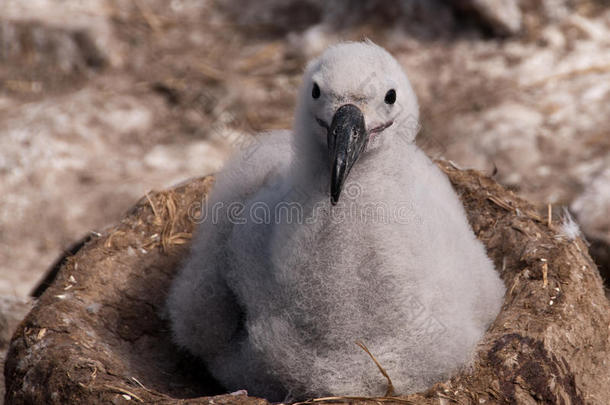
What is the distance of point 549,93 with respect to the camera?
18.3 feet

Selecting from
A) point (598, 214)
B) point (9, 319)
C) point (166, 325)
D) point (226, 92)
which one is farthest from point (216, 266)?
point (226, 92)

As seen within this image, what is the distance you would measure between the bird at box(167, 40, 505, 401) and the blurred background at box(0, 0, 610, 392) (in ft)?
7.07

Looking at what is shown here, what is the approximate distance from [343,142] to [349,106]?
5.7 inches

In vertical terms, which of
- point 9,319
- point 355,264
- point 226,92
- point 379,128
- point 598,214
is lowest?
point 9,319

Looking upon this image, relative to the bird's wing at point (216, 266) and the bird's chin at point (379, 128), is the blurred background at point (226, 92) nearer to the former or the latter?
the bird's wing at point (216, 266)

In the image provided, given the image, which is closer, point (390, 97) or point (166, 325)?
point (390, 97)

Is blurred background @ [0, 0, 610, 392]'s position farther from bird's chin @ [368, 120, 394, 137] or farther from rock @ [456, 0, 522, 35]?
bird's chin @ [368, 120, 394, 137]

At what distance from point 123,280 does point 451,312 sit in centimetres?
158

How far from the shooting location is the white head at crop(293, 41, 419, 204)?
7.32 ft

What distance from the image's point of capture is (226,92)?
234 inches

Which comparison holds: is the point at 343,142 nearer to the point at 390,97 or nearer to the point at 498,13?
the point at 390,97

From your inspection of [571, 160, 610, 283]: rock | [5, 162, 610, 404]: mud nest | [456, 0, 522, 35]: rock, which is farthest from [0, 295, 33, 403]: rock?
[456, 0, 522, 35]: rock

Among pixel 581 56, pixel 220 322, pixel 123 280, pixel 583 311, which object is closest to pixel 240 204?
pixel 220 322

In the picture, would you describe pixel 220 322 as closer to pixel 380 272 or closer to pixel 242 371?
pixel 242 371
